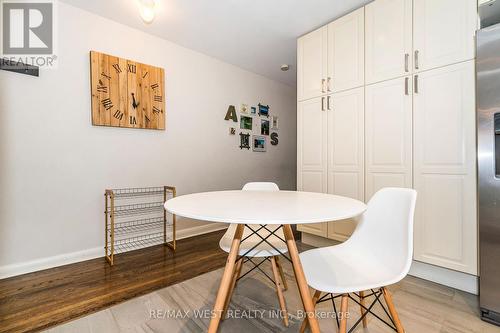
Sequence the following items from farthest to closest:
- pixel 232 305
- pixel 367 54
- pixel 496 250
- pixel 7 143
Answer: pixel 367 54 < pixel 7 143 < pixel 232 305 < pixel 496 250

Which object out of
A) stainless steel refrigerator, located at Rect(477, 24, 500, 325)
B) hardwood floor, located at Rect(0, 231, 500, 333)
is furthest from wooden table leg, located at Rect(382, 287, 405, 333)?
stainless steel refrigerator, located at Rect(477, 24, 500, 325)

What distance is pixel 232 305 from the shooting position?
1.53m

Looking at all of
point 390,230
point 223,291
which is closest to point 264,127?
point 390,230

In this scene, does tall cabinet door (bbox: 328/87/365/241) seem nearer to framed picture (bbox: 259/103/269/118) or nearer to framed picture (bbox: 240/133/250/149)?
framed picture (bbox: 240/133/250/149)

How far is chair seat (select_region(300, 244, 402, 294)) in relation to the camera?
0.91 m

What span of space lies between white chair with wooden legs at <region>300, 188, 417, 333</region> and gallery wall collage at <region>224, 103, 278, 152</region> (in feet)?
8.26

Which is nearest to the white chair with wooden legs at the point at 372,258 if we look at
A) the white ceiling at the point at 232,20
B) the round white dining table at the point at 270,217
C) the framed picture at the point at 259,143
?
the round white dining table at the point at 270,217

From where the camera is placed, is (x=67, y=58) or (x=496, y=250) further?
(x=67, y=58)

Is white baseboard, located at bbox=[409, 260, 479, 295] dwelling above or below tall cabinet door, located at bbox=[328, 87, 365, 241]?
below

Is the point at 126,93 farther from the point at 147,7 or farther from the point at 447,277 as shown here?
the point at 447,277

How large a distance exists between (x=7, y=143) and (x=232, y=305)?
222 centimetres

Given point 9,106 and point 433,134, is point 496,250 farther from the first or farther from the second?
point 9,106

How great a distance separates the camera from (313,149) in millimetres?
2541

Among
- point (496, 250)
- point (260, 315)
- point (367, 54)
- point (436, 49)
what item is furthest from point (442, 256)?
point (367, 54)
